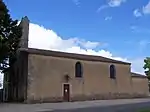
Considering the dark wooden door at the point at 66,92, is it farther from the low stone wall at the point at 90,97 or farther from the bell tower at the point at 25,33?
the bell tower at the point at 25,33

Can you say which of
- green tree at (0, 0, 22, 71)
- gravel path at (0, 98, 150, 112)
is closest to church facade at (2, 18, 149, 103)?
green tree at (0, 0, 22, 71)

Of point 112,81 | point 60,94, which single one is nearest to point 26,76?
point 60,94

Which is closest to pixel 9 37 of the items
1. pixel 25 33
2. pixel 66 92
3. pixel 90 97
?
pixel 25 33

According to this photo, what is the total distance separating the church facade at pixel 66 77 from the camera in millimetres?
38812

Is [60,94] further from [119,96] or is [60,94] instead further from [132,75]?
[132,75]

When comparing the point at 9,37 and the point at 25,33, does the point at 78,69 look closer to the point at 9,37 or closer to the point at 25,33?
the point at 25,33

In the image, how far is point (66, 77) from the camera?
137ft

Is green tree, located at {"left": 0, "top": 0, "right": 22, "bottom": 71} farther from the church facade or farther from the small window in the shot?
the small window

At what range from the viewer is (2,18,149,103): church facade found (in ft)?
127

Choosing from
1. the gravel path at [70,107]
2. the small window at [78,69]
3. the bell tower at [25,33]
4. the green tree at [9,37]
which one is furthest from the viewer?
the bell tower at [25,33]

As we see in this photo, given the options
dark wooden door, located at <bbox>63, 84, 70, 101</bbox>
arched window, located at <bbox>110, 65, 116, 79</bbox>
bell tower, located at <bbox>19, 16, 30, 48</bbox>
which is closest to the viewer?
dark wooden door, located at <bbox>63, 84, 70, 101</bbox>

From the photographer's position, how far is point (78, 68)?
43.8 m

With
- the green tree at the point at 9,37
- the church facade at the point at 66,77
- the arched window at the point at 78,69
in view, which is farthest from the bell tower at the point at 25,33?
the arched window at the point at 78,69

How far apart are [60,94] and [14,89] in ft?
28.6
